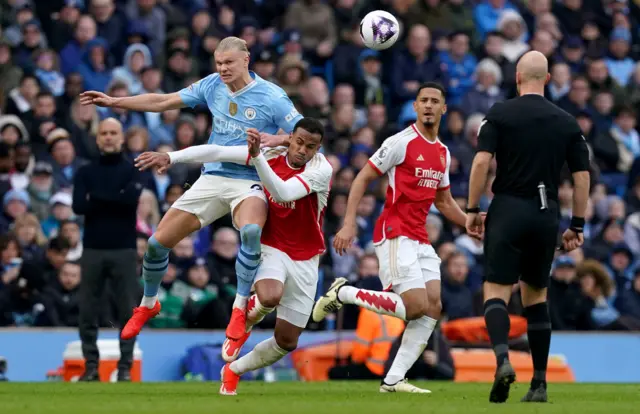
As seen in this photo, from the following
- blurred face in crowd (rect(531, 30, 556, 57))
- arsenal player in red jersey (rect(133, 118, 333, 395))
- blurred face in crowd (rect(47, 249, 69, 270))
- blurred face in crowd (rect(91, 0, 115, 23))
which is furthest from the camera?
blurred face in crowd (rect(531, 30, 556, 57))

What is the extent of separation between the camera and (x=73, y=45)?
810 inches

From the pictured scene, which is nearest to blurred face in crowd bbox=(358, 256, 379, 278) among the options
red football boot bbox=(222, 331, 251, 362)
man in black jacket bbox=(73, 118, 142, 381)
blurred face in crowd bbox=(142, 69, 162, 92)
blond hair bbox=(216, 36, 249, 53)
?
man in black jacket bbox=(73, 118, 142, 381)

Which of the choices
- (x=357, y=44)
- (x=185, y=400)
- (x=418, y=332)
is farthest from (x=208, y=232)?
(x=185, y=400)

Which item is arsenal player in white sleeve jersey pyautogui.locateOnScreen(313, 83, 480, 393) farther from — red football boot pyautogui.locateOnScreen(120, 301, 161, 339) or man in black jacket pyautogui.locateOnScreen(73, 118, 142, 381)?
man in black jacket pyautogui.locateOnScreen(73, 118, 142, 381)

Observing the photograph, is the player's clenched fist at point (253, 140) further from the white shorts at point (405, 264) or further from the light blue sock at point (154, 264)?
the white shorts at point (405, 264)

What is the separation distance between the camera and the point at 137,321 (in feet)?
40.9

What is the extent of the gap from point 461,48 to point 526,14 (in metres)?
3.04

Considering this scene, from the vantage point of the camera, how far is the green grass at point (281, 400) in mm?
9789

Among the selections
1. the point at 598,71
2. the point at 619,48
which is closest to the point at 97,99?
the point at 598,71

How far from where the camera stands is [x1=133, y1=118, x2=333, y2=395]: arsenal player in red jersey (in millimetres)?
11695

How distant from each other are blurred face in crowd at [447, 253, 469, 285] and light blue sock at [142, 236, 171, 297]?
661cm

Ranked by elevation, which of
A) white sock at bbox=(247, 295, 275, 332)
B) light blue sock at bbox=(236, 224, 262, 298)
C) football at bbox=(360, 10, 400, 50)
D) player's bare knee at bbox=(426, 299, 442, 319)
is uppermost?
football at bbox=(360, 10, 400, 50)

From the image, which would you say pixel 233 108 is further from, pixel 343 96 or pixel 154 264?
pixel 343 96

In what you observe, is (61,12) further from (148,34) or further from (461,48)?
(461,48)
